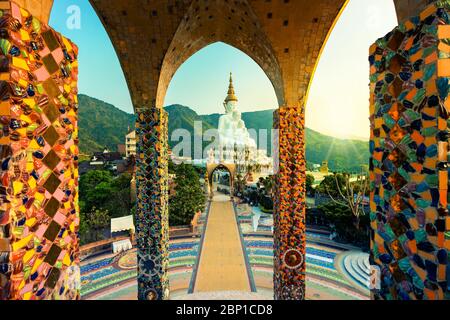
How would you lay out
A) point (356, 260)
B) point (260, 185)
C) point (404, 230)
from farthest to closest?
point (260, 185)
point (356, 260)
point (404, 230)

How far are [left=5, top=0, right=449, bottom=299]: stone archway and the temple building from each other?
1858cm

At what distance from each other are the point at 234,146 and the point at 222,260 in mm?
18520

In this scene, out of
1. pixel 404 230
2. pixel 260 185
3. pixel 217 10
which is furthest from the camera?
pixel 260 185

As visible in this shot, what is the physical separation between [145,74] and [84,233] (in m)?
9.86

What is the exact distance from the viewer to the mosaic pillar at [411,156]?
1.08 m

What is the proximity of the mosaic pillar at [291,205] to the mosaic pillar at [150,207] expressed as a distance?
1.87m

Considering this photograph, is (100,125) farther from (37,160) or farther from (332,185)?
(37,160)

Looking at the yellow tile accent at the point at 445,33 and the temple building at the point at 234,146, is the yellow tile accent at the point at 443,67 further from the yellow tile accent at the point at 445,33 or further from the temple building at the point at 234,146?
the temple building at the point at 234,146

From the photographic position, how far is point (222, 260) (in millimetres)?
7508

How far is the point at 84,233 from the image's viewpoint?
10.4 m

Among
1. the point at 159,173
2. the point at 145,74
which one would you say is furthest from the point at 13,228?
the point at 145,74

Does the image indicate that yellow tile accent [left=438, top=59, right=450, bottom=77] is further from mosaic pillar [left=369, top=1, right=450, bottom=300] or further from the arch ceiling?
the arch ceiling

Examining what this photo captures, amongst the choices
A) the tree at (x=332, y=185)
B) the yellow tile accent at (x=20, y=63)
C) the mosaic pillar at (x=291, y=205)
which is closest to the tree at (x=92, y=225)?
the mosaic pillar at (x=291, y=205)

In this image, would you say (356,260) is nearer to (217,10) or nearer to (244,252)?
(244,252)
